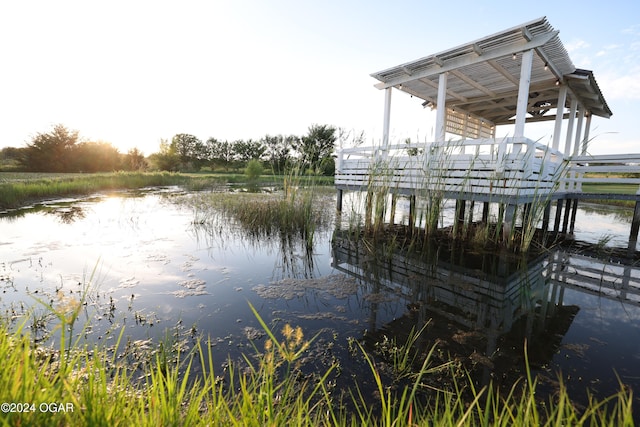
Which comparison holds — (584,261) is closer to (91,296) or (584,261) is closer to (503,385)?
(503,385)

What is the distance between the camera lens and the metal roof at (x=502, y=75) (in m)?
4.91

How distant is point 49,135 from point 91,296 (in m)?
26.0

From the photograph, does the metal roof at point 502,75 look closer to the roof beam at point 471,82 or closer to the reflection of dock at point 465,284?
the roof beam at point 471,82

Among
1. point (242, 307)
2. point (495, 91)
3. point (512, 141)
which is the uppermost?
point (495, 91)

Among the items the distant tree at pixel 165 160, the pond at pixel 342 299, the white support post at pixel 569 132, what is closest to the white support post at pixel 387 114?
the pond at pixel 342 299

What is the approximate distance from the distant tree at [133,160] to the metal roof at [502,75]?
23897 mm

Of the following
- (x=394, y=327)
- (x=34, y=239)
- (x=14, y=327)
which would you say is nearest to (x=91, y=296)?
(x=14, y=327)

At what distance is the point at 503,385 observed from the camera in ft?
5.56

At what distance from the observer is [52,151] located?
2089cm

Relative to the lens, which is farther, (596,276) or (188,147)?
(188,147)

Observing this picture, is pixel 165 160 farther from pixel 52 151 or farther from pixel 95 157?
pixel 52 151

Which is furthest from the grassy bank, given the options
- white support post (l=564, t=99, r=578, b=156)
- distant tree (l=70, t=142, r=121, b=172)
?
distant tree (l=70, t=142, r=121, b=172)

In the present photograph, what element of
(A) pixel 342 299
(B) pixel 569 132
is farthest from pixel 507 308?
(B) pixel 569 132

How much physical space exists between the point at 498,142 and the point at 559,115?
326 cm
